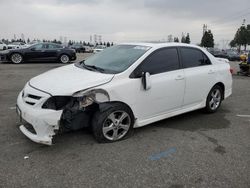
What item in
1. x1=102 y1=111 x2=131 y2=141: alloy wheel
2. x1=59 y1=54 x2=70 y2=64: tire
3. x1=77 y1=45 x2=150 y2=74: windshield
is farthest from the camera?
x1=59 y1=54 x2=70 y2=64: tire

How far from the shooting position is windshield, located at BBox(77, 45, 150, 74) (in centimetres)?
407

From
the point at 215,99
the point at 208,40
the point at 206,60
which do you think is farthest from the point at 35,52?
the point at 208,40

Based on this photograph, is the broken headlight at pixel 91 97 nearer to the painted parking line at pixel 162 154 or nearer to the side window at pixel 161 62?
the side window at pixel 161 62

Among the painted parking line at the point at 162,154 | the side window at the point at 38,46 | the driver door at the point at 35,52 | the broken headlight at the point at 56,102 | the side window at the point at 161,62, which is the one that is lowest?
the painted parking line at the point at 162,154

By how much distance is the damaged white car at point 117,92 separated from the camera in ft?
11.2

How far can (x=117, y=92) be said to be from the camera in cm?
370

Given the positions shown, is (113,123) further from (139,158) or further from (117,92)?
(139,158)

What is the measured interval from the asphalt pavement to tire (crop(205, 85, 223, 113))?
2.06 ft

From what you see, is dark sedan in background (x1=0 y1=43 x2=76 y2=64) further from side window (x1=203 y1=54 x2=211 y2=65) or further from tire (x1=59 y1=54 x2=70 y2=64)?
side window (x1=203 y1=54 x2=211 y2=65)

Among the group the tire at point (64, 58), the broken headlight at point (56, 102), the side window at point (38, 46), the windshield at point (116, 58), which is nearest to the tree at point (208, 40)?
the tire at point (64, 58)

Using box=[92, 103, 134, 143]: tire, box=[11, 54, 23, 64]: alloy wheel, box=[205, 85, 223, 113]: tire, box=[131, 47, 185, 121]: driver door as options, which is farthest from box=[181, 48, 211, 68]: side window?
box=[11, 54, 23, 64]: alloy wheel

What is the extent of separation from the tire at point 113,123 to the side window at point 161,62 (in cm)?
77

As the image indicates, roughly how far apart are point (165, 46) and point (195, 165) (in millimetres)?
2260

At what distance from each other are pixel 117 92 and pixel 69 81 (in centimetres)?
74
